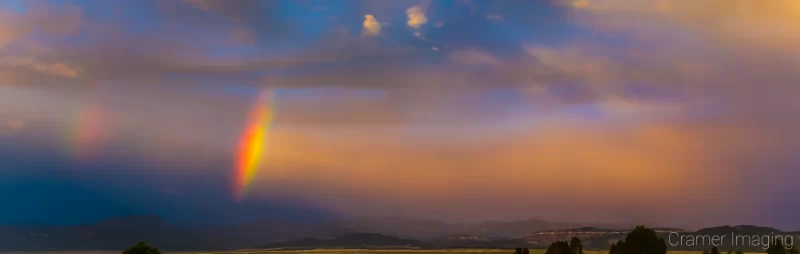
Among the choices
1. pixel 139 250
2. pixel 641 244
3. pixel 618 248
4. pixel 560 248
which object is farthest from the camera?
pixel 618 248

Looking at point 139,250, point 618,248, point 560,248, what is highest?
point 139,250

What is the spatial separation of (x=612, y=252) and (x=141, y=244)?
114211mm

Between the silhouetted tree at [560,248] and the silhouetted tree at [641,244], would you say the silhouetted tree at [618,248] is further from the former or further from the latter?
the silhouetted tree at [560,248]

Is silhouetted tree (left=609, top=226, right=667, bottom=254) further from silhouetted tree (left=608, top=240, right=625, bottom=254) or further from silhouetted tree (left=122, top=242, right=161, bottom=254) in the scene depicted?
silhouetted tree (left=122, top=242, right=161, bottom=254)

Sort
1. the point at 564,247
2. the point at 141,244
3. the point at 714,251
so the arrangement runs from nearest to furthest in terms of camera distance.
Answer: the point at 141,244, the point at 564,247, the point at 714,251

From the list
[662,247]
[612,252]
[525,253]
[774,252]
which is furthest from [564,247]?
[774,252]

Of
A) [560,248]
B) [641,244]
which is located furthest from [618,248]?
[560,248]

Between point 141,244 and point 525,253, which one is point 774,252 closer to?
point 525,253

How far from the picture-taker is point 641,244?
170 metres

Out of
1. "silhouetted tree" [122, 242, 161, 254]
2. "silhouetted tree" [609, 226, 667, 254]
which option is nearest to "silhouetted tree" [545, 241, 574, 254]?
"silhouetted tree" [609, 226, 667, 254]

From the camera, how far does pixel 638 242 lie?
170 meters

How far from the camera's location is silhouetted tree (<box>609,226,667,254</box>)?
169250 mm

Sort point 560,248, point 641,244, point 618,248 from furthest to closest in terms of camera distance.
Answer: point 618,248 → point 641,244 → point 560,248

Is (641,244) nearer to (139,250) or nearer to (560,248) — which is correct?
(560,248)
